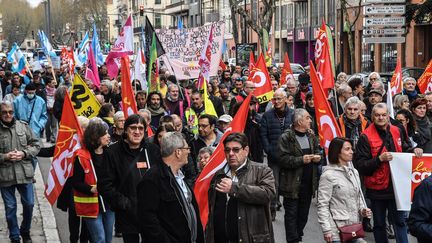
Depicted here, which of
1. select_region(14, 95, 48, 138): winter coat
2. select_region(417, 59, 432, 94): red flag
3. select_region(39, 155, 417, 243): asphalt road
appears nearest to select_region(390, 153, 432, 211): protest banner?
select_region(39, 155, 417, 243): asphalt road

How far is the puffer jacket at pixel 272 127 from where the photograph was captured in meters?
10.7

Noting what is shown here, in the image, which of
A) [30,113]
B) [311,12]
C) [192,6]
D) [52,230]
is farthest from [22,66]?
[192,6]

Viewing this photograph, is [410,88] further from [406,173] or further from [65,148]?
[65,148]

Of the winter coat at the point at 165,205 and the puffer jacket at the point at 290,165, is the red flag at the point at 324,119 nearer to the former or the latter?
the puffer jacket at the point at 290,165

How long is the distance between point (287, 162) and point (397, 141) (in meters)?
1.18

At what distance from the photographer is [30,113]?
13102 millimetres

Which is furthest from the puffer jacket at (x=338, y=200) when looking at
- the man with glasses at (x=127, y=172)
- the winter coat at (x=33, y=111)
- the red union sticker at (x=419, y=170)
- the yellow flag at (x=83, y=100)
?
the winter coat at (x=33, y=111)

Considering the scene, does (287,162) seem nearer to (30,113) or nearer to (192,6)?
(30,113)

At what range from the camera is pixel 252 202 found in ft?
20.1

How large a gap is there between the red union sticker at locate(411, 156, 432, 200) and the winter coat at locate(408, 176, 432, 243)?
2.99m

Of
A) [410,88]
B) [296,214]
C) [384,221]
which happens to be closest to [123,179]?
[296,214]

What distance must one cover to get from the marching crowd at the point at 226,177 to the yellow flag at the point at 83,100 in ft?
0.49

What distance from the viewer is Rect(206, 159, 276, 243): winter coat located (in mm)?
6113

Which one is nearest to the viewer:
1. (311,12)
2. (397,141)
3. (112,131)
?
(397,141)
